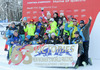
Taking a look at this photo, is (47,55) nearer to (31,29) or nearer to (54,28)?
(54,28)

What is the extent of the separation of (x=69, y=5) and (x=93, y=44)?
2116 millimetres

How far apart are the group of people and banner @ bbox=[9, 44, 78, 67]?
26cm

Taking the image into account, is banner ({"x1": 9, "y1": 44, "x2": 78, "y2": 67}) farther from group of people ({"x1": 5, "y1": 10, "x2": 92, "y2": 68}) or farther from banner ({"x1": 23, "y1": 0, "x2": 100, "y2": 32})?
banner ({"x1": 23, "y1": 0, "x2": 100, "y2": 32})

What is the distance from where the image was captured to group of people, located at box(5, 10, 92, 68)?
616 centimetres

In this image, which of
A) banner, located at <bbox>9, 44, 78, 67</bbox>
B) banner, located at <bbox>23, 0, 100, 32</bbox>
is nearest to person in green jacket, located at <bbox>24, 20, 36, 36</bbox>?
banner, located at <bbox>23, 0, 100, 32</bbox>

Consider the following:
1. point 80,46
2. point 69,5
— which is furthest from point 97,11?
point 80,46

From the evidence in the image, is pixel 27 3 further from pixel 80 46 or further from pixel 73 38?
pixel 80 46

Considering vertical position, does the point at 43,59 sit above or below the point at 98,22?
below

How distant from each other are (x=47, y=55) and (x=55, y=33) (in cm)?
137

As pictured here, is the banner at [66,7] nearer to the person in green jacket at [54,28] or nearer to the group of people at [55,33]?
the group of people at [55,33]

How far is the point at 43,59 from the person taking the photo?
5840 mm

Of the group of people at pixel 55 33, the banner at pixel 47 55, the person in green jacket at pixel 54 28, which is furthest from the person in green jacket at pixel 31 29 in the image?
the banner at pixel 47 55

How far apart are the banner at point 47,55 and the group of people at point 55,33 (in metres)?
0.26

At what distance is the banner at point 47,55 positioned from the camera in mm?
5742
